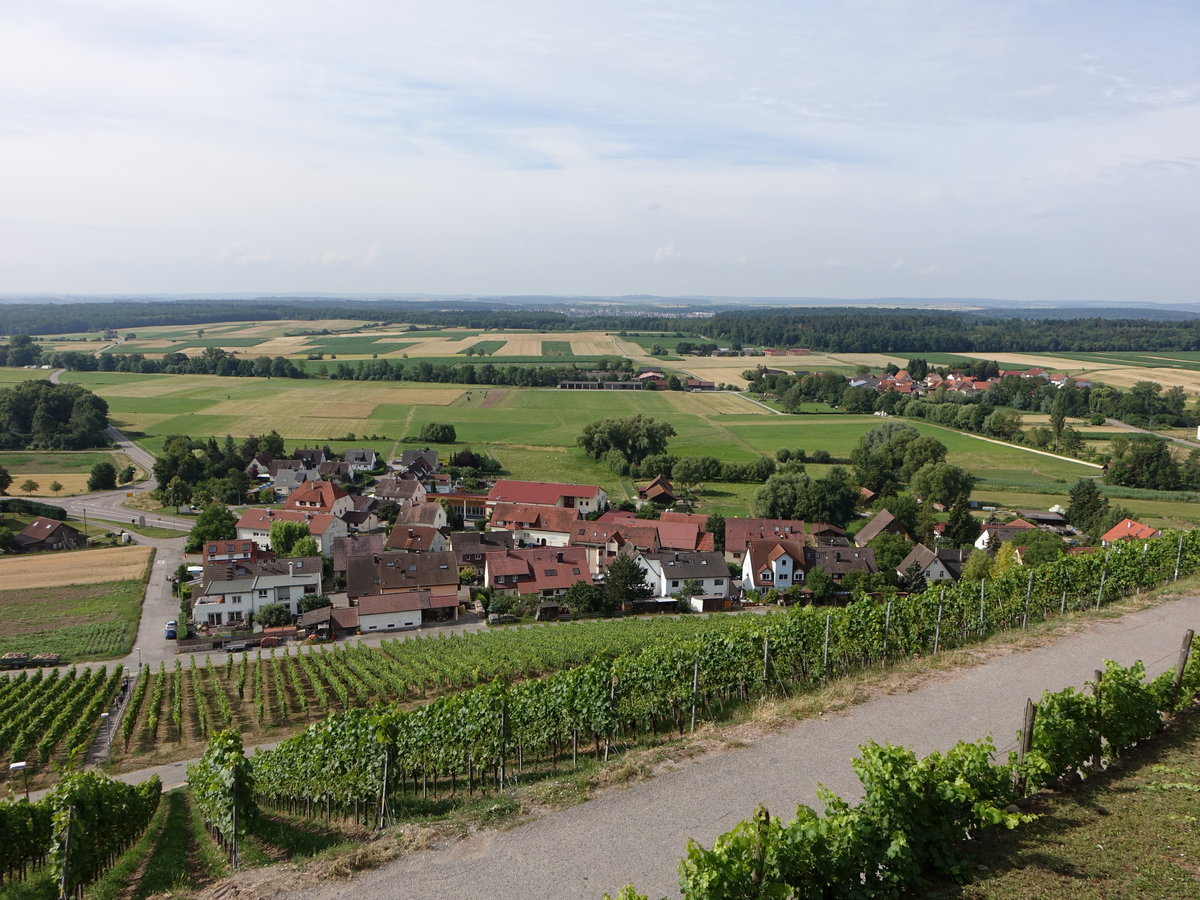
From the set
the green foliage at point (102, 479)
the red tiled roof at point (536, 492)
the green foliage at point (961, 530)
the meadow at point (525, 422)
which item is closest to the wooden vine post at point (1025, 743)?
the green foliage at point (961, 530)

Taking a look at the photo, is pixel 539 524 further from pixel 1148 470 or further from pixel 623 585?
pixel 1148 470

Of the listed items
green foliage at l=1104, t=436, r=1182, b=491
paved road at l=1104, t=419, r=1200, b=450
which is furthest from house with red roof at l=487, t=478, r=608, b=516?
paved road at l=1104, t=419, r=1200, b=450

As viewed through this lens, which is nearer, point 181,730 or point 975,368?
point 181,730

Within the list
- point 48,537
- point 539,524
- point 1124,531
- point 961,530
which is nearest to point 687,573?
point 539,524

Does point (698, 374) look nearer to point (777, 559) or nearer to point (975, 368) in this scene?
point (975, 368)

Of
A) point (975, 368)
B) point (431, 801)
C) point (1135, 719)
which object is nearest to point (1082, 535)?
point (1135, 719)

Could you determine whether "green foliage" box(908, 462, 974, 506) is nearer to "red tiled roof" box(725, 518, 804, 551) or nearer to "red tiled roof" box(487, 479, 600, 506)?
"red tiled roof" box(725, 518, 804, 551)
